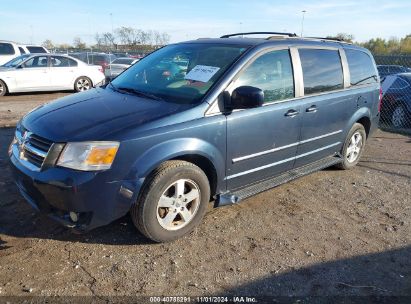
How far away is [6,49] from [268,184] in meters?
15.4

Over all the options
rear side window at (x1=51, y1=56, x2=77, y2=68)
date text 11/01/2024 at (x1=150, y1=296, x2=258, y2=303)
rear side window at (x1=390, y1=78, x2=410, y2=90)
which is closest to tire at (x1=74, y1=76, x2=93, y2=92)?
rear side window at (x1=51, y1=56, x2=77, y2=68)

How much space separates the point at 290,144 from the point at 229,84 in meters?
1.16

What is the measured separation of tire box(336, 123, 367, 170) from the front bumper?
11.7ft

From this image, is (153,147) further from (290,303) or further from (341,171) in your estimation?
(341,171)

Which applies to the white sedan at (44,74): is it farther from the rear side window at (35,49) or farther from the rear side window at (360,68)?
the rear side window at (360,68)

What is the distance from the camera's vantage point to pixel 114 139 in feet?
10.3

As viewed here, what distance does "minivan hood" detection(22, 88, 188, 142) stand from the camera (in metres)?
3.23

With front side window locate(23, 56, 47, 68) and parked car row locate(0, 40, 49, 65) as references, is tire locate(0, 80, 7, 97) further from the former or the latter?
parked car row locate(0, 40, 49, 65)

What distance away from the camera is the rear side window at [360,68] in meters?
5.48

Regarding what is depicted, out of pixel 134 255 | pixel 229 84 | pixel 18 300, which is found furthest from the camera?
pixel 229 84

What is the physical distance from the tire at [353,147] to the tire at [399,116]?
14.2ft

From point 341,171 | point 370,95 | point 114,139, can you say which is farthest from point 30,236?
point 370,95

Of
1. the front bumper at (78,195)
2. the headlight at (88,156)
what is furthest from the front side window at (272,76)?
the front bumper at (78,195)

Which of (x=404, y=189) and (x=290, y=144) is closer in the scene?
(x=290, y=144)
